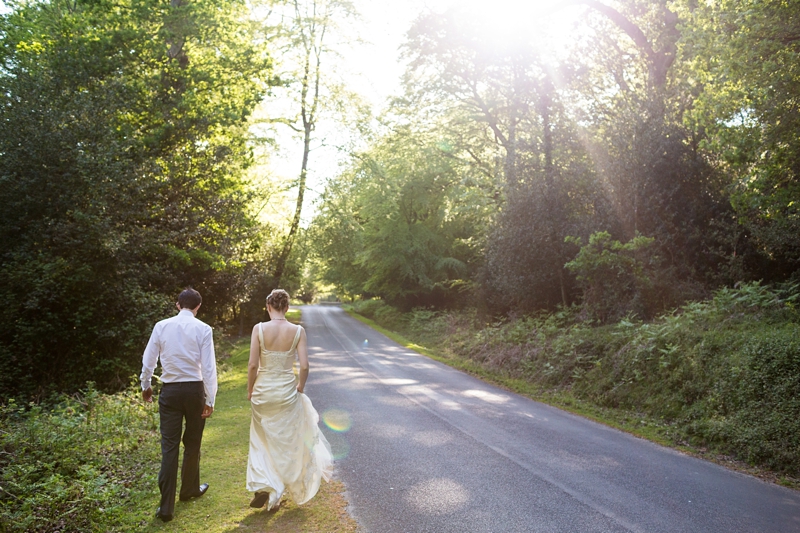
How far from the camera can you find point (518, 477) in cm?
689

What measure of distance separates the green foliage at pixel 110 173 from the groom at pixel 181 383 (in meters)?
7.80

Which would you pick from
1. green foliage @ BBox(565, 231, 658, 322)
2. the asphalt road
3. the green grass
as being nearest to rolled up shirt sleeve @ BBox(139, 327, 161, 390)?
the green grass

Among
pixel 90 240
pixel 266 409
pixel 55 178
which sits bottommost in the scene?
pixel 266 409

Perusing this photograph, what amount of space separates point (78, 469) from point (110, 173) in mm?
8442

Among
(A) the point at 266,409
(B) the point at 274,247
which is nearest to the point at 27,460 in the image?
(A) the point at 266,409

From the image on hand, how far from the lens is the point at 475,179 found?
29312 mm

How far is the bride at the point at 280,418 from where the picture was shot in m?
5.80

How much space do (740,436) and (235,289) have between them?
17797 millimetres

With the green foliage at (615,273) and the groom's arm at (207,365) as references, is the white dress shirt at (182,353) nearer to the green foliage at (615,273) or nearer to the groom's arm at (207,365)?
the groom's arm at (207,365)

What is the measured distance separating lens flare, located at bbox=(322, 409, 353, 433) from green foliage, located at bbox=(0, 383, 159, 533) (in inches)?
112

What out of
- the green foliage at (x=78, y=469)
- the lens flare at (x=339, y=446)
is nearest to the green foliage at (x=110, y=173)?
the green foliage at (x=78, y=469)

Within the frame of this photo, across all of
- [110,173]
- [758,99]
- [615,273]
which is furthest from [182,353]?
[615,273]

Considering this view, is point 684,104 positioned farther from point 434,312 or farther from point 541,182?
point 434,312

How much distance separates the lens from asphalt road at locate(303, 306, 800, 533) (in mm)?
5578
